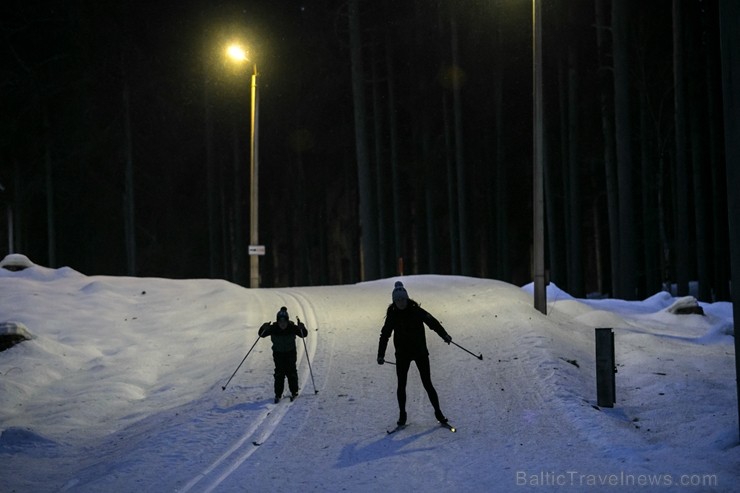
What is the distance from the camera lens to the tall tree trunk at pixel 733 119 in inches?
317

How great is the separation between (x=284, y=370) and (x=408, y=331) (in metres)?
2.63

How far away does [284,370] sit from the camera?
11.7 m

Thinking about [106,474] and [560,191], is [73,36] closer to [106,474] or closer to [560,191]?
[560,191]

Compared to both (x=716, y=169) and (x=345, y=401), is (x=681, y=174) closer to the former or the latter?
(x=716, y=169)

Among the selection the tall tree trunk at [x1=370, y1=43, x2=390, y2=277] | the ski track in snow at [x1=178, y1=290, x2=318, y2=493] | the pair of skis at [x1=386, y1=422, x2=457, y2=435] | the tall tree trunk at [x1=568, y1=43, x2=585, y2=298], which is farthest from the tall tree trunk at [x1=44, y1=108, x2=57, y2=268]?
the pair of skis at [x1=386, y1=422, x2=457, y2=435]

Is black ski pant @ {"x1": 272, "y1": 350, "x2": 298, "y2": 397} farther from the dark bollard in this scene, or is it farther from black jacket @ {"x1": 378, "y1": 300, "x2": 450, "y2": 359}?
the dark bollard

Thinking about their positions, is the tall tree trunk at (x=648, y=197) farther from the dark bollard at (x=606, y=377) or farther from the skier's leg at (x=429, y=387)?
the skier's leg at (x=429, y=387)

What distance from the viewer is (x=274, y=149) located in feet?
165

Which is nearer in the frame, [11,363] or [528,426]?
[528,426]

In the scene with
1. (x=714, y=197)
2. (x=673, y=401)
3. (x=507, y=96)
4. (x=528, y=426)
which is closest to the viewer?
(x=528, y=426)

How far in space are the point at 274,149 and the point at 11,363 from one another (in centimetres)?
3685

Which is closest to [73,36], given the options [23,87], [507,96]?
Result: [23,87]


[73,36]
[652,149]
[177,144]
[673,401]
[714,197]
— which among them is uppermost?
[73,36]

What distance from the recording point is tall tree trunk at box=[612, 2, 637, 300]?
27.9 metres
